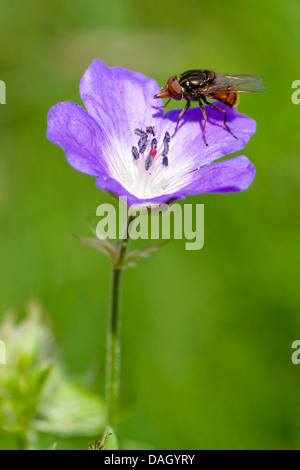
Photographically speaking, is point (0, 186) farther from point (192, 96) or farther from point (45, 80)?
point (192, 96)

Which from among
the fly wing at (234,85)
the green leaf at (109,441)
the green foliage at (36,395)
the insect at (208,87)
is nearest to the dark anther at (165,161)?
the insect at (208,87)

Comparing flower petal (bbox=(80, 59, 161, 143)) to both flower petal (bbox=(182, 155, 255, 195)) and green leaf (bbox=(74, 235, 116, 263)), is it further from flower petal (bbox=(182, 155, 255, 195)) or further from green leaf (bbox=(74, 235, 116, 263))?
green leaf (bbox=(74, 235, 116, 263))

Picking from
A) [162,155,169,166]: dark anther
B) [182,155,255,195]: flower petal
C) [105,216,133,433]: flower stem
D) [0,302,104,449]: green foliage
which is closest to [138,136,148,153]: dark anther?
[162,155,169,166]: dark anther

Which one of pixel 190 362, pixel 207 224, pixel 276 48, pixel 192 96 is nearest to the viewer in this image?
pixel 192 96

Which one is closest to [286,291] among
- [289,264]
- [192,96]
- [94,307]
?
[289,264]

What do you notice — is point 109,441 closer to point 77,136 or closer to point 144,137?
point 77,136

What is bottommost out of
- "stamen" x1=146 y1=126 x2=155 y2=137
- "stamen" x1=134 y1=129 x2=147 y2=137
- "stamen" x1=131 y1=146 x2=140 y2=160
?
"stamen" x1=131 y1=146 x2=140 y2=160

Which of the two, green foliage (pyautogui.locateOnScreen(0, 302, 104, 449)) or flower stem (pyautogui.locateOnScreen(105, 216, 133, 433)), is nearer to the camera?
flower stem (pyautogui.locateOnScreen(105, 216, 133, 433))

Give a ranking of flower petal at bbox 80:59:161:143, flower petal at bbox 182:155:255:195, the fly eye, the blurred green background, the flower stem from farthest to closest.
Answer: the blurred green background, the fly eye, flower petal at bbox 80:59:161:143, the flower stem, flower petal at bbox 182:155:255:195
